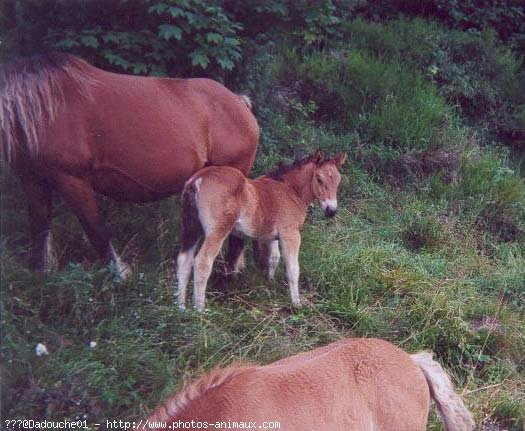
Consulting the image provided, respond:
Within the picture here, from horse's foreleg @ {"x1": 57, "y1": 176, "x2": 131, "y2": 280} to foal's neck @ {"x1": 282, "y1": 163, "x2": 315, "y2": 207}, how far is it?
1.47m

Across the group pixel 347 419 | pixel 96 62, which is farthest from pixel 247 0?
pixel 347 419

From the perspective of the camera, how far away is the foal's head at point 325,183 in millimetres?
6047

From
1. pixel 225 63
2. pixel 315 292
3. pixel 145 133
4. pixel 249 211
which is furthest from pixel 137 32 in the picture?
pixel 315 292

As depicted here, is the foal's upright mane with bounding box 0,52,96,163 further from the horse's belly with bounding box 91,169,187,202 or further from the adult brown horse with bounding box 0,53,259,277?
the horse's belly with bounding box 91,169,187,202

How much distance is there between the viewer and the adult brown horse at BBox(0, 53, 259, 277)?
522 cm

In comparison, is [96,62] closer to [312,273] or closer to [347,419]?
[312,273]

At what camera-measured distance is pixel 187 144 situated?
5.92 metres

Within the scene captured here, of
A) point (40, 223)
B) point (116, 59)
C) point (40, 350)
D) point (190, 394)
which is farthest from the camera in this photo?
point (116, 59)

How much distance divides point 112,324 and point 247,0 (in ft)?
12.3

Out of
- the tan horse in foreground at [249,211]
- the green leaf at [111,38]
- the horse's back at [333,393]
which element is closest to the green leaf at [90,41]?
the green leaf at [111,38]

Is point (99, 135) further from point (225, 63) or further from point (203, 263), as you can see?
point (225, 63)

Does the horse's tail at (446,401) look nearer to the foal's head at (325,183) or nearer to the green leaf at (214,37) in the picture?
the foal's head at (325,183)

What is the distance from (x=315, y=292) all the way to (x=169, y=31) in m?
2.49

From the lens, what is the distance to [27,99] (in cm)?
520
